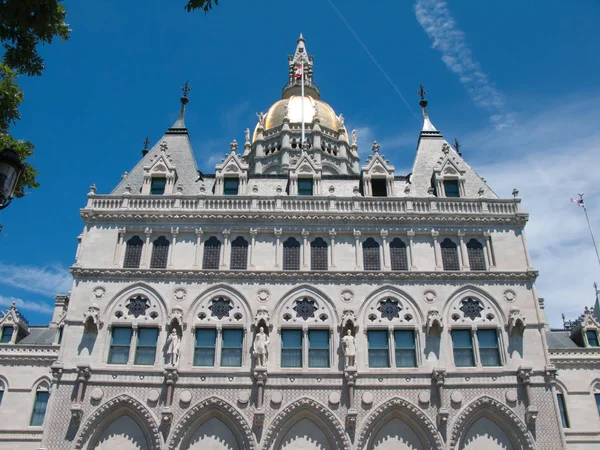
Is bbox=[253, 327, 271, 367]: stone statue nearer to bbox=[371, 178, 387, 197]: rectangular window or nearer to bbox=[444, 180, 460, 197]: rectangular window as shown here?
bbox=[371, 178, 387, 197]: rectangular window

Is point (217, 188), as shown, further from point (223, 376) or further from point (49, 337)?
point (49, 337)

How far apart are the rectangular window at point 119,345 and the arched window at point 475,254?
17772 millimetres

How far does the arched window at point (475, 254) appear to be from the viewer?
31172mm

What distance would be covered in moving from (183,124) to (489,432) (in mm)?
26180

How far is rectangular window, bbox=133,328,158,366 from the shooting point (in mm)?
28422

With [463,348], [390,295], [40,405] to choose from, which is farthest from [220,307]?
[40,405]

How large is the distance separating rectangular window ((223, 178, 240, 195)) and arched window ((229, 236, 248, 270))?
3.96 metres

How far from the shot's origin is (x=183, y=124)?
130 feet

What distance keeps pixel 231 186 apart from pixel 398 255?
34.2 feet

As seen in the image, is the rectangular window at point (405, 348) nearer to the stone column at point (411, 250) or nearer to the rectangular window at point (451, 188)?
the stone column at point (411, 250)

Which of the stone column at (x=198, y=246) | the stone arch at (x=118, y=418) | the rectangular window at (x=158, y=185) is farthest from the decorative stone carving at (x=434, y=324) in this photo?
the rectangular window at (x=158, y=185)

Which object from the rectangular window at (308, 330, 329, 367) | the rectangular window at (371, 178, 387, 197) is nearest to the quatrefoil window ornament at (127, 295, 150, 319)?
the rectangular window at (308, 330, 329, 367)

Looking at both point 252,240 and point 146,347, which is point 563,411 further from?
point 146,347

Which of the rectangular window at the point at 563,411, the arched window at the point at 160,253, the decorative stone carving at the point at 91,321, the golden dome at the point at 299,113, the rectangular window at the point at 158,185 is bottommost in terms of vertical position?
the rectangular window at the point at 563,411
